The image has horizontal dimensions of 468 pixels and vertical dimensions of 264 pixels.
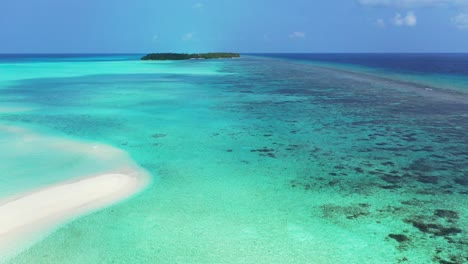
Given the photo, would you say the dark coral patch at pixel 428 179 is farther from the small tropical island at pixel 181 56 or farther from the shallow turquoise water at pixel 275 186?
the small tropical island at pixel 181 56

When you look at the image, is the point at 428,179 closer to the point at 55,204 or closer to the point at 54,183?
the point at 55,204

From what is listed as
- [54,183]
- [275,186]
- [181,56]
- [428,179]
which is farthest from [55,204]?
[181,56]

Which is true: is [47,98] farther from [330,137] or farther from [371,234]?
[371,234]

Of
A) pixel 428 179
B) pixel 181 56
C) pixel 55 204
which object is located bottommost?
pixel 55 204

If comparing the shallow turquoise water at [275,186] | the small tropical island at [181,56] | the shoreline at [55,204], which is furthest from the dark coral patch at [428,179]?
the small tropical island at [181,56]

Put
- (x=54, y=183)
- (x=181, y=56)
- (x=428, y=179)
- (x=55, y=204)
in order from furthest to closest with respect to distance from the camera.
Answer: (x=181, y=56), (x=428, y=179), (x=54, y=183), (x=55, y=204)

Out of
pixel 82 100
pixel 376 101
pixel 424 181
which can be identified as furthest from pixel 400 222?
pixel 82 100

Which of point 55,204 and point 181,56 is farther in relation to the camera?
point 181,56
